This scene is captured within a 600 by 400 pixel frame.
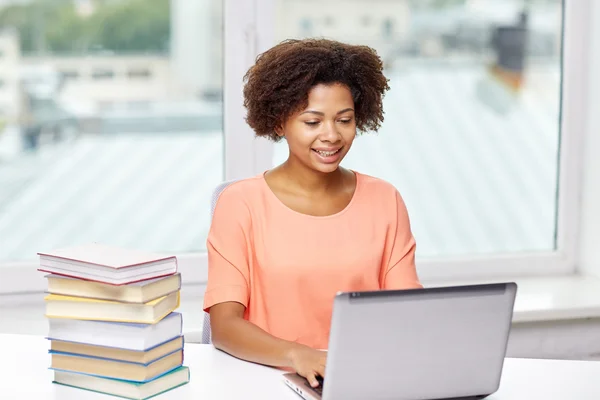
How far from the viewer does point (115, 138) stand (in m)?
2.66

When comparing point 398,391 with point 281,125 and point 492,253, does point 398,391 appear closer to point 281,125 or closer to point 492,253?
point 281,125

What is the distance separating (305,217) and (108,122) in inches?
41.5

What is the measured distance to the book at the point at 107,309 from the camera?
4.67 ft

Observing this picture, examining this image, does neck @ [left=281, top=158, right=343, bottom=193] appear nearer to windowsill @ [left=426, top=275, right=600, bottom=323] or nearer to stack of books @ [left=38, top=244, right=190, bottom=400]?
stack of books @ [left=38, top=244, right=190, bottom=400]

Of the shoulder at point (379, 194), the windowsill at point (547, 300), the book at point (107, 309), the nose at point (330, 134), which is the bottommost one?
the windowsill at point (547, 300)

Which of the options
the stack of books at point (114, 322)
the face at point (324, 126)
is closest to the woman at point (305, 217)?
the face at point (324, 126)

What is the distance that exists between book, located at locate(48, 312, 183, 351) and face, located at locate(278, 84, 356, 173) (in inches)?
18.0

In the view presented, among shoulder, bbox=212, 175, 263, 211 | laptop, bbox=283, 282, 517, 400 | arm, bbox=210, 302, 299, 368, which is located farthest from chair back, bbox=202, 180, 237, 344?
laptop, bbox=283, 282, 517, 400

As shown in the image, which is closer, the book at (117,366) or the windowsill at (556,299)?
the book at (117,366)

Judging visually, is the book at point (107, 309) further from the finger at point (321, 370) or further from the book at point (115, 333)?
the finger at point (321, 370)

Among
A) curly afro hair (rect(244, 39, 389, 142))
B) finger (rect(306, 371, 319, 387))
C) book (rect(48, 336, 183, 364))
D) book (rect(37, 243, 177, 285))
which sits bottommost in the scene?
finger (rect(306, 371, 319, 387))

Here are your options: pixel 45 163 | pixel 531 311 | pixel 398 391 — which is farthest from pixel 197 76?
pixel 398 391

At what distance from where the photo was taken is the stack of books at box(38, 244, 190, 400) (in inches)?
56.1

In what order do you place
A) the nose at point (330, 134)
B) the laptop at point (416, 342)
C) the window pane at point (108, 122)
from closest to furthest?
1. the laptop at point (416, 342)
2. the nose at point (330, 134)
3. the window pane at point (108, 122)
